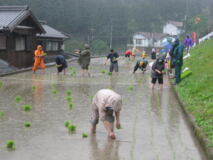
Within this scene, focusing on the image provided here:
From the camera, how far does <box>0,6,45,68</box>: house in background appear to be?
20.7 meters

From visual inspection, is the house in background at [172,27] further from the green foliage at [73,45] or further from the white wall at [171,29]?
the green foliage at [73,45]

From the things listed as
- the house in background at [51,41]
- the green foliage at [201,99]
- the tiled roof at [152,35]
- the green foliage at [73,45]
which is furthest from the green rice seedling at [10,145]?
the tiled roof at [152,35]

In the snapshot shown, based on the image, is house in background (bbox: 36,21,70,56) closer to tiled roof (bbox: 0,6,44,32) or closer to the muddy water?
tiled roof (bbox: 0,6,44,32)

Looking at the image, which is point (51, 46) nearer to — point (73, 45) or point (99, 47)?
point (73, 45)

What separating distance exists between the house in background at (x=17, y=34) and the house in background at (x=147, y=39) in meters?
51.8

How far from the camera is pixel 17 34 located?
22141 mm

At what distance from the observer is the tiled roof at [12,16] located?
19952mm

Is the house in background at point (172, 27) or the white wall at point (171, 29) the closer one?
the house in background at point (172, 27)

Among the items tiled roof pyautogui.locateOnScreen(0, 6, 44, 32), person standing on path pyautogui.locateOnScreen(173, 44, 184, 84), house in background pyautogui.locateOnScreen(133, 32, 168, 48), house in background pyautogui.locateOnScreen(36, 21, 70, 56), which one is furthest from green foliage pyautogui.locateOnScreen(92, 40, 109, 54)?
person standing on path pyautogui.locateOnScreen(173, 44, 184, 84)

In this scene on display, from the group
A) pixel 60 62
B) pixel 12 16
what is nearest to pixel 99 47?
pixel 12 16

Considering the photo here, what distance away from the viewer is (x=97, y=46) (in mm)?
58750

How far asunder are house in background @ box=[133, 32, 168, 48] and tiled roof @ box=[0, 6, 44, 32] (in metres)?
52.5

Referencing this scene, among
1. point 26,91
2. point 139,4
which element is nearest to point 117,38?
point 139,4

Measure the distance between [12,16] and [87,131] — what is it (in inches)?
640
